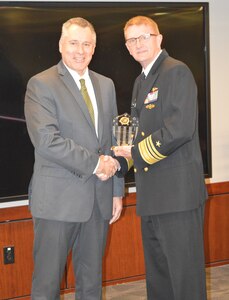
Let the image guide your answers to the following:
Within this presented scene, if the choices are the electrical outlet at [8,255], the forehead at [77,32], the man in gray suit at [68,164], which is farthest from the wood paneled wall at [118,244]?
the forehead at [77,32]

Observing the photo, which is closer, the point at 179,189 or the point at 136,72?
the point at 179,189

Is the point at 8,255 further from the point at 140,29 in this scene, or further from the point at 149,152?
the point at 140,29

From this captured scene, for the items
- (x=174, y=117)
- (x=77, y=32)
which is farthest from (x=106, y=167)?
(x=77, y=32)

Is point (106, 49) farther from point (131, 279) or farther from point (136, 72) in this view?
point (131, 279)

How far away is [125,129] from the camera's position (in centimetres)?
240

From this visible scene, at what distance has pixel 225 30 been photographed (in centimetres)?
369

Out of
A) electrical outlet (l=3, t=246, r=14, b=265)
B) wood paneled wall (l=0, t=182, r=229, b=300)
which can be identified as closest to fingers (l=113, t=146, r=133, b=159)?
wood paneled wall (l=0, t=182, r=229, b=300)

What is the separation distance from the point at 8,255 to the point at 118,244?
31.8 inches

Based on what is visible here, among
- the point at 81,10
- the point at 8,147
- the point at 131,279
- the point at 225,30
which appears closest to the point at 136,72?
the point at 81,10

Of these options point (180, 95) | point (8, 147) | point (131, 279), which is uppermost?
point (180, 95)

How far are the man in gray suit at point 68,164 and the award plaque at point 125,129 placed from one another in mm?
62

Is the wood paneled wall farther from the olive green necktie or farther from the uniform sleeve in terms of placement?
the uniform sleeve

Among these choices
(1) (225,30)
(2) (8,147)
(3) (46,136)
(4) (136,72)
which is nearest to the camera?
(3) (46,136)

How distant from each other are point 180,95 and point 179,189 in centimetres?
46
